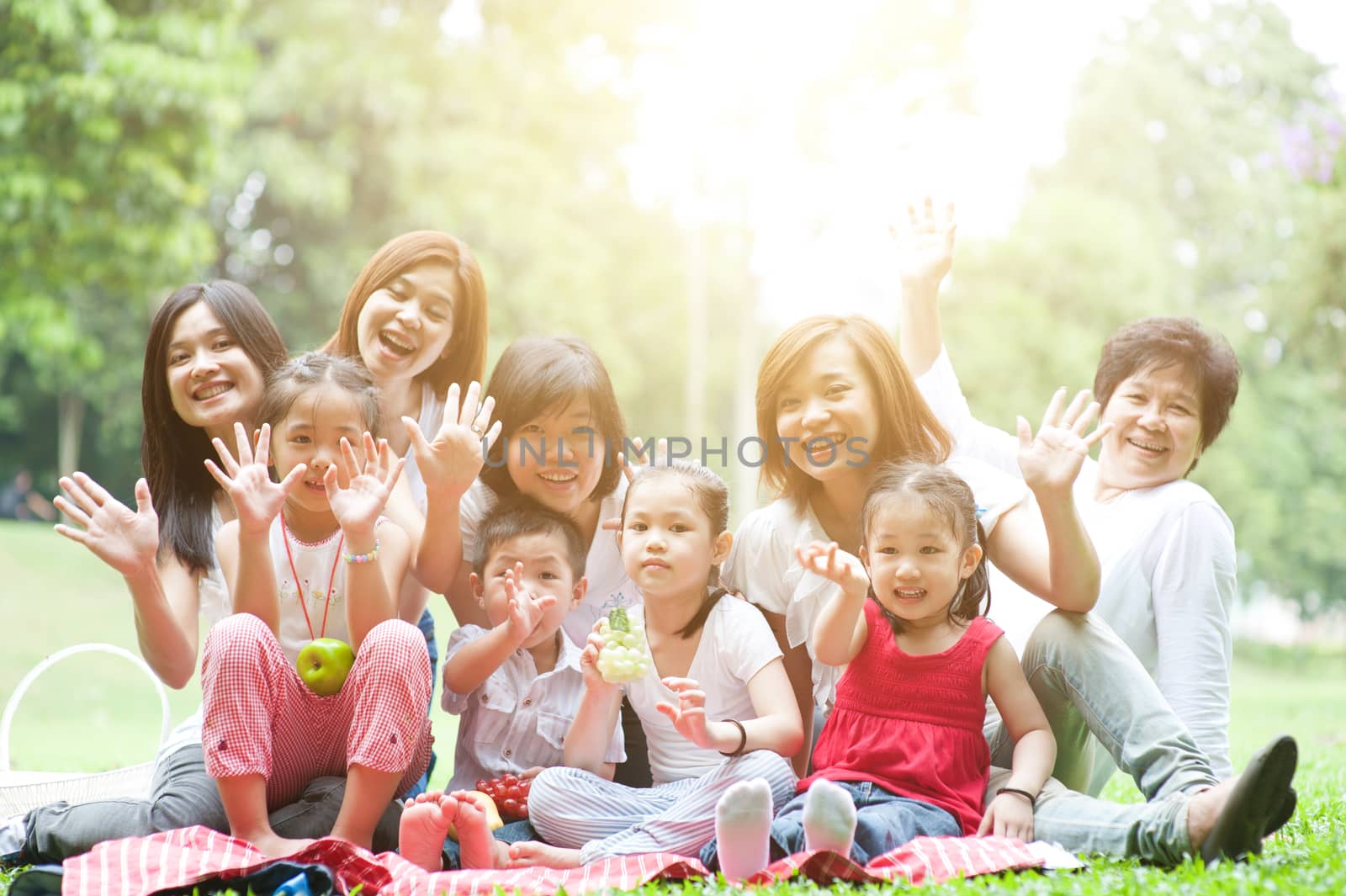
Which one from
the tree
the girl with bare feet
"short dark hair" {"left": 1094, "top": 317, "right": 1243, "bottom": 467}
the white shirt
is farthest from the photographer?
the tree

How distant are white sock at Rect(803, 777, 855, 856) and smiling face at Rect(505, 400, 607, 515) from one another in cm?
125

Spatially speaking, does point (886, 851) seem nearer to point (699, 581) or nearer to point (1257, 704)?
point (699, 581)

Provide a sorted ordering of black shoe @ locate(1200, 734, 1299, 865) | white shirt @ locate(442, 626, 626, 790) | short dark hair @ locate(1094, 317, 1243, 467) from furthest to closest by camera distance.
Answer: short dark hair @ locate(1094, 317, 1243, 467), white shirt @ locate(442, 626, 626, 790), black shoe @ locate(1200, 734, 1299, 865)

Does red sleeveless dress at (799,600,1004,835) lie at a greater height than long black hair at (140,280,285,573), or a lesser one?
lesser

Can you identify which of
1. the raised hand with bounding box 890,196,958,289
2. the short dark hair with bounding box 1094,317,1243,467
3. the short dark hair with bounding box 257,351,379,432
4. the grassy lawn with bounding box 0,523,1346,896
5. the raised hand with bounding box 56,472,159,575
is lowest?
the grassy lawn with bounding box 0,523,1346,896

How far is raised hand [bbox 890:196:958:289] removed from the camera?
12.0 feet

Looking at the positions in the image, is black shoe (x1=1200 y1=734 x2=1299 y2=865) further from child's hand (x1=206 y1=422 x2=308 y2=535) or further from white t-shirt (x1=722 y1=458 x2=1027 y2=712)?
child's hand (x1=206 y1=422 x2=308 y2=535)

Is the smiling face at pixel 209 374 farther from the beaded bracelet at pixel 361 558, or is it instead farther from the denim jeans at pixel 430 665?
the denim jeans at pixel 430 665

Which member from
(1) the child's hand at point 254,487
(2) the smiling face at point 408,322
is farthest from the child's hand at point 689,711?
(2) the smiling face at point 408,322

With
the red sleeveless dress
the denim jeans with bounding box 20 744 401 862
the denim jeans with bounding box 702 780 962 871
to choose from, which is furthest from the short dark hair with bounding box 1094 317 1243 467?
the denim jeans with bounding box 20 744 401 862

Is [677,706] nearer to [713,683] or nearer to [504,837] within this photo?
[713,683]

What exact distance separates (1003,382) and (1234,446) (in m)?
3.56

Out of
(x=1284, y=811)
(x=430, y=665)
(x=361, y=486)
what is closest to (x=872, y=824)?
(x=1284, y=811)

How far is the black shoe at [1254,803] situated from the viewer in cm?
230
